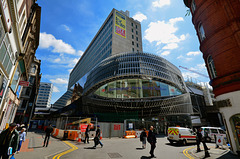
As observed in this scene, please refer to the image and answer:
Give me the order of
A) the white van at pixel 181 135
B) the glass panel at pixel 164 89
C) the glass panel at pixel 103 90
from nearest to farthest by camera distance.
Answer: the white van at pixel 181 135
the glass panel at pixel 164 89
the glass panel at pixel 103 90

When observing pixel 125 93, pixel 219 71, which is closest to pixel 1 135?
pixel 219 71

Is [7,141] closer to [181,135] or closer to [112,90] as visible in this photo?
[181,135]

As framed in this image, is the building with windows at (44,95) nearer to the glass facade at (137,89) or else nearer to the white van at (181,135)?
the glass facade at (137,89)

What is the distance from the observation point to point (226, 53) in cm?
954

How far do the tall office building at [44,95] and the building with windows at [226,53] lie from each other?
168 metres

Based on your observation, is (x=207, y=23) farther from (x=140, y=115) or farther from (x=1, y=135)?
(x=140, y=115)

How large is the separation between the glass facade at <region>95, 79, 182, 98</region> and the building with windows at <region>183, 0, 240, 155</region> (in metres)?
29.9

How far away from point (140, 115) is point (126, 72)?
16.3 metres

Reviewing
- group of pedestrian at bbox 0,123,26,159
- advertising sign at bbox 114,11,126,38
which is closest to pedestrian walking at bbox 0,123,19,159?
group of pedestrian at bbox 0,123,26,159

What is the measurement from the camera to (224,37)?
32.2 ft

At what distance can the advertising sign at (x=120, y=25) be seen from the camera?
7581 centimetres

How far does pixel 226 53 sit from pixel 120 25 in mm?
78019

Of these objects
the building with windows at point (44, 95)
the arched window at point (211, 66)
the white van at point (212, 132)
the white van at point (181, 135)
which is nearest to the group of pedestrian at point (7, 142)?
the white van at point (181, 135)

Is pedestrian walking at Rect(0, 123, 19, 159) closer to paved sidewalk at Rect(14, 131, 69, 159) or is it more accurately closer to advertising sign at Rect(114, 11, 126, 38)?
paved sidewalk at Rect(14, 131, 69, 159)
